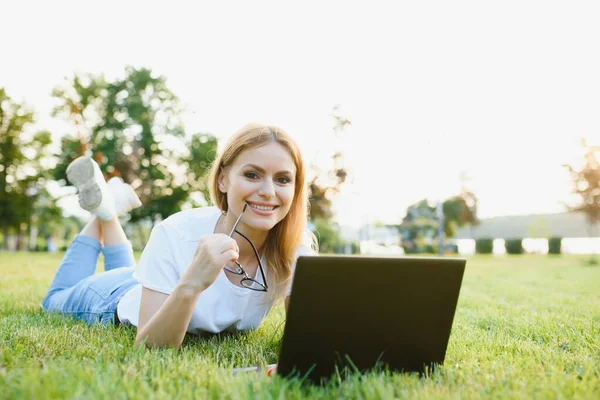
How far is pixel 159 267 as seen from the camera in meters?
2.51

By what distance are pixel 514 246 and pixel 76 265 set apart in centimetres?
3177

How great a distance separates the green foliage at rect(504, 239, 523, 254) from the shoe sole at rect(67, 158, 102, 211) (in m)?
31.6

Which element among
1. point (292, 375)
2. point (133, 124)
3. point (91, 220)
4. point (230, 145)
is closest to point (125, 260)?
point (91, 220)

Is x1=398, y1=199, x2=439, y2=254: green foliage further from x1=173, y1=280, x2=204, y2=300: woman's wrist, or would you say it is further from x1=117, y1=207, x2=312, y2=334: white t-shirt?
x1=173, y1=280, x2=204, y2=300: woman's wrist

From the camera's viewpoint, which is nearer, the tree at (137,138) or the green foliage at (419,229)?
the tree at (137,138)

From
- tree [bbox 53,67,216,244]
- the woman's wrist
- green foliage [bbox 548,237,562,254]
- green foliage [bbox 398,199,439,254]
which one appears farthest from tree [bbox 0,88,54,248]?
green foliage [bbox 548,237,562,254]

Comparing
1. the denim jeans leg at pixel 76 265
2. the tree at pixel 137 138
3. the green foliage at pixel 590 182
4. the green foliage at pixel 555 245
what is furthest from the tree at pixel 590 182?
the denim jeans leg at pixel 76 265

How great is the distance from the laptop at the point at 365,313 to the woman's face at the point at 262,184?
34.6 inches

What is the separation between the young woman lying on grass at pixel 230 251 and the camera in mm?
2197

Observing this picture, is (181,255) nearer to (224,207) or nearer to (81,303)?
(224,207)

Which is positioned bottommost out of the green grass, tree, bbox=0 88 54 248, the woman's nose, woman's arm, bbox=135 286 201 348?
the green grass

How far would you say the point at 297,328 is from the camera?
1754mm

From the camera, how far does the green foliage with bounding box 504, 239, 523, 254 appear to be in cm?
3166

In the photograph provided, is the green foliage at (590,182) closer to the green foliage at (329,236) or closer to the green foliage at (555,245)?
the green foliage at (555,245)
